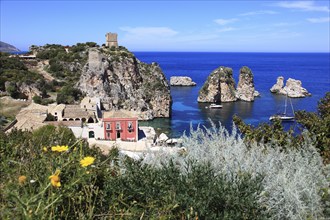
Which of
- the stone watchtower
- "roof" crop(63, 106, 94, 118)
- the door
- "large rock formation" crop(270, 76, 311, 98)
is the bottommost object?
the door

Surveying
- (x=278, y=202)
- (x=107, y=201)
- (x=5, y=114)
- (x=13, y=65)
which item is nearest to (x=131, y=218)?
(x=107, y=201)

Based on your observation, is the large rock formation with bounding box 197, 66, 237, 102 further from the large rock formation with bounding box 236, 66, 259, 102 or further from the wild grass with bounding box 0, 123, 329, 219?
the wild grass with bounding box 0, 123, 329, 219

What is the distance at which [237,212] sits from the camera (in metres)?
2.95

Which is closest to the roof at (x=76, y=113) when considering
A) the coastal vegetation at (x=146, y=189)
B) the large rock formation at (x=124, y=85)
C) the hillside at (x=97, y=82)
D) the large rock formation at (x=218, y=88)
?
the hillside at (x=97, y=82)

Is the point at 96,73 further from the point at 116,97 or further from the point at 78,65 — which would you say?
the point at 78,65

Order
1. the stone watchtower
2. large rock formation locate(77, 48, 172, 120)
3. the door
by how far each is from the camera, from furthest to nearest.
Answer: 1. the stone watchtower
2. large rock formation locate(77, 48, 172, 120)
3. the door

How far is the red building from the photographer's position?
29.7 metres

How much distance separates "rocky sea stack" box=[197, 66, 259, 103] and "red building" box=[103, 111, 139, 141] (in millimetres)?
32607

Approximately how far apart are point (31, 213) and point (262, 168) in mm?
3034

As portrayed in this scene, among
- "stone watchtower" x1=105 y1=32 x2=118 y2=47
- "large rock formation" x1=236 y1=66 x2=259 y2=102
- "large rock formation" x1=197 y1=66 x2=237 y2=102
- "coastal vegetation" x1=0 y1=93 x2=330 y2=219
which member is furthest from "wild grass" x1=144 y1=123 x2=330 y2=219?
"large rock formation" x1=236 y1=66 x2=259 y2=102

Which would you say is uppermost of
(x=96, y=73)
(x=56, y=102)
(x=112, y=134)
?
(x=96, y=73)

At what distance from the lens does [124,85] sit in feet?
160

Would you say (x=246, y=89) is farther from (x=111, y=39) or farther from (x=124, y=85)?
(x=111, y=39)

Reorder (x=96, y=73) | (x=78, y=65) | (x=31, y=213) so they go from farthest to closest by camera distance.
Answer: (x=78, y=65), (x=96, y=73), (x=31, y=213)
